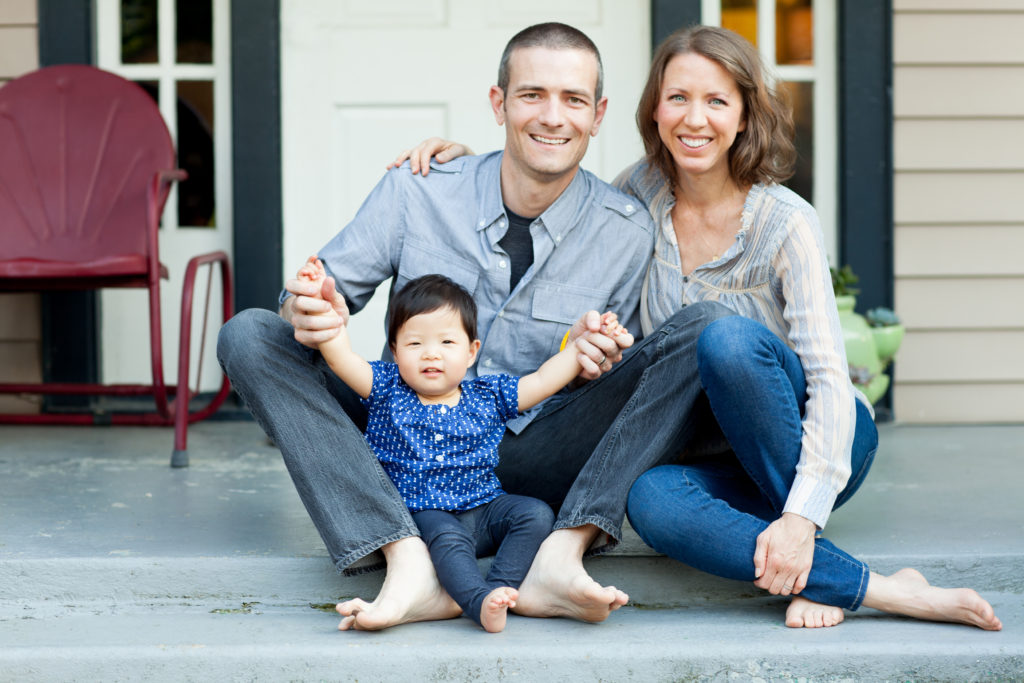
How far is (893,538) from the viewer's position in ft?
6.87

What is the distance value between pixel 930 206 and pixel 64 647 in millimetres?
2735

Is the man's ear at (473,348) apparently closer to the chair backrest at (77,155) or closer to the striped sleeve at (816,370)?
the striped sleeve at (816,370)

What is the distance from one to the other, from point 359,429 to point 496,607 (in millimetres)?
470

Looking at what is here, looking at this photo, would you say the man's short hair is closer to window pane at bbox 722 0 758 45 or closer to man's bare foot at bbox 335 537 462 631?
man's bare foot at bbox 335 537 462 631

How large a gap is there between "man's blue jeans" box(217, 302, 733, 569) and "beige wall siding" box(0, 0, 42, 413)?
1818 mm

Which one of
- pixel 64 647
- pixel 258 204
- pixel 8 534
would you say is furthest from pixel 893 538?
pixel 258 204

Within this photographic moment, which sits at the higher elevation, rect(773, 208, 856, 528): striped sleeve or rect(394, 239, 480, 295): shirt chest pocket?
rect(394, 239, 480, 295): shirt chest pocket

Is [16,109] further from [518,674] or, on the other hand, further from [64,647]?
[518,674]

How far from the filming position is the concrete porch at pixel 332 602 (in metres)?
1.71

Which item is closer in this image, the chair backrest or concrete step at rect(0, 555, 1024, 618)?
concrete step at rect(0, 555, 1024, 618)

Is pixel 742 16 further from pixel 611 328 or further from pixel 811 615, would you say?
pixel 811 615

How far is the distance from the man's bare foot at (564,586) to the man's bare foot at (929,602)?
0.43 metres

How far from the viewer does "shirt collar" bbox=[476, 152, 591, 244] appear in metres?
2.13

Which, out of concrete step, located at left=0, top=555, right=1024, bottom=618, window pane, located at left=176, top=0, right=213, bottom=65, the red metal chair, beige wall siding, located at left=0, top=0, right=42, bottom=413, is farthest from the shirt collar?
beige wall siding, located at left=0, top=0, right=42, bottom=413
